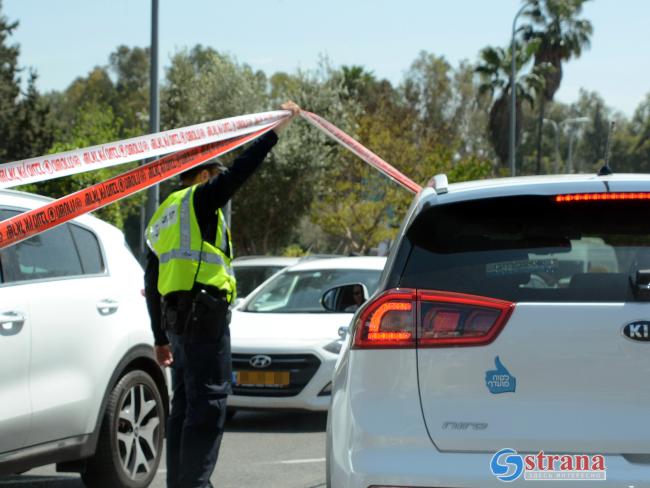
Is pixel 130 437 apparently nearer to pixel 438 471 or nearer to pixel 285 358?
pixel 438 471

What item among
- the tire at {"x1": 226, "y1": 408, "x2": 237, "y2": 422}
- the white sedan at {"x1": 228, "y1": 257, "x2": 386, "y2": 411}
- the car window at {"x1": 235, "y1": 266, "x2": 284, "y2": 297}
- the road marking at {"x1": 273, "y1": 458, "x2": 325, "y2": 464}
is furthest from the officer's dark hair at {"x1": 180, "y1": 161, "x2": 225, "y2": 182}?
the car window at {"x1": 235, "y1": 266, "x2": 284, "y2": 297}

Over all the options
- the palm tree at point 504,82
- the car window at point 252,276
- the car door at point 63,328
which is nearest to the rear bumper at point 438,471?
the car door at point 63,328

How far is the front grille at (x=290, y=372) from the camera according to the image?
10.1m

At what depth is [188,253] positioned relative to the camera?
594 cm

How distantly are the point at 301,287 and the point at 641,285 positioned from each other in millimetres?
8230

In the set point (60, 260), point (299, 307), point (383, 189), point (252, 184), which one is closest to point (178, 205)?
point (60, 260)

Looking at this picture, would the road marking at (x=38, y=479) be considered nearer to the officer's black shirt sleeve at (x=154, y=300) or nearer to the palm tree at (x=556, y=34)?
the officer's black shirt sleeve at (x=154, y=300)

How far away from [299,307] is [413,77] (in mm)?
58306

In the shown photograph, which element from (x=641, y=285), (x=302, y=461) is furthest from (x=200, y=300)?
(x=302, y=461)

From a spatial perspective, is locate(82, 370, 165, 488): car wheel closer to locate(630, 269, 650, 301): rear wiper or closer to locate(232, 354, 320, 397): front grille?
locate(232, 354, 320, 397): front grille

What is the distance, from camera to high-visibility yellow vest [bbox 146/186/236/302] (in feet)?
19.5

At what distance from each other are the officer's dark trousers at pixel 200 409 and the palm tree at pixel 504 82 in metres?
45.0

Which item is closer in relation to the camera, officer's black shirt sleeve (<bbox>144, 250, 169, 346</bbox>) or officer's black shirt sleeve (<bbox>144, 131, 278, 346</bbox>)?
officer's black shirt sleeve (<bbox>144, 131, 278, 346</bbox>)

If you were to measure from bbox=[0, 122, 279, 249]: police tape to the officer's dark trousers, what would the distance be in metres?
0.82
